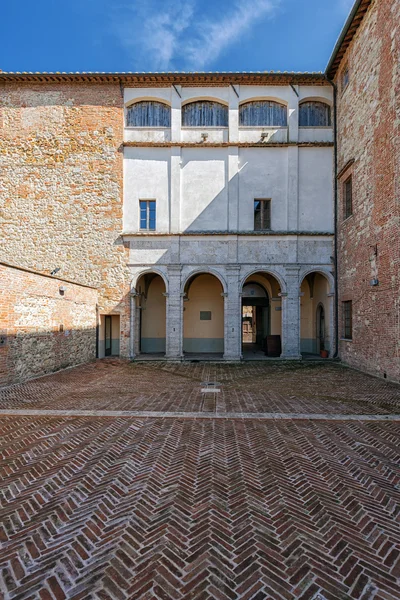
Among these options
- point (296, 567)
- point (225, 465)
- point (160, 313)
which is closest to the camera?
point (296, 567)

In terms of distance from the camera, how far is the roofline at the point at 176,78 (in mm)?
15680

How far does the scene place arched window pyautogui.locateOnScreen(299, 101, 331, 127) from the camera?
1650cm

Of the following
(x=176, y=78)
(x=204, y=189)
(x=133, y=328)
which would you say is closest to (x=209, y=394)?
(x=133, y=328)

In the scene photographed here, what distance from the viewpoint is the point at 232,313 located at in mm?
15922

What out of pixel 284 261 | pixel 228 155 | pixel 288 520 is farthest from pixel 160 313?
pixel 288 520

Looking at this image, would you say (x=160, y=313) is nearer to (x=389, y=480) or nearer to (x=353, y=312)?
(x=353, y=312)

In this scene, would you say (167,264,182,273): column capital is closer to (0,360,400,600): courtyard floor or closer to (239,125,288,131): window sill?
(239,125,288,131): window sill

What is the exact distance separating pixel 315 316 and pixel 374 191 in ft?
26.8

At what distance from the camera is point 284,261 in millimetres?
16047

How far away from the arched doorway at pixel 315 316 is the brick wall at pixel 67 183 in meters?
10.1

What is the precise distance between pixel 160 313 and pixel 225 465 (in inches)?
578

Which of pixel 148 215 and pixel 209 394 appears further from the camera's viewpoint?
pixel 148 215

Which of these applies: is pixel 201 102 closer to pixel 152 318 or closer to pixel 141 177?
pixel 141 177

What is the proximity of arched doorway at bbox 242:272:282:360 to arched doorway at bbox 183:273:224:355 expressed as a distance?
1641mm
